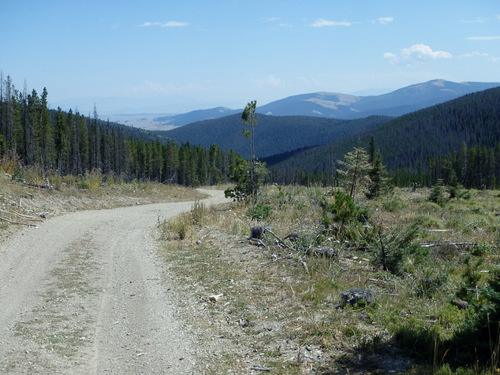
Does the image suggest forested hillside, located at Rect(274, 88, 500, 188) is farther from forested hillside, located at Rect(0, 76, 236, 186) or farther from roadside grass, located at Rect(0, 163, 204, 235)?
roadside grass, located at Rect(0, 163, 204, 235)

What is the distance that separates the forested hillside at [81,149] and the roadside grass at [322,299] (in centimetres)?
2765

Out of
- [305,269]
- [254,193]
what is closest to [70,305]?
[305,269]

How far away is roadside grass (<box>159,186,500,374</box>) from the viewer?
446 centimetres

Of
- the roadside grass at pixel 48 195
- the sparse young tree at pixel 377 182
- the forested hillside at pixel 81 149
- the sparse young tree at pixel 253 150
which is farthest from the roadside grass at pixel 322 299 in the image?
the forested hillside at pixel 81 149

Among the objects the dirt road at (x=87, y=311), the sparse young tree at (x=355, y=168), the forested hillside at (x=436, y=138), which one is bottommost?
the dirt road at (x=87, y=311)

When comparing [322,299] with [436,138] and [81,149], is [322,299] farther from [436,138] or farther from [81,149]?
[436,138]

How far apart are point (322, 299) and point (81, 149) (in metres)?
85.8

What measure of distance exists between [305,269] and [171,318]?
2865 mm

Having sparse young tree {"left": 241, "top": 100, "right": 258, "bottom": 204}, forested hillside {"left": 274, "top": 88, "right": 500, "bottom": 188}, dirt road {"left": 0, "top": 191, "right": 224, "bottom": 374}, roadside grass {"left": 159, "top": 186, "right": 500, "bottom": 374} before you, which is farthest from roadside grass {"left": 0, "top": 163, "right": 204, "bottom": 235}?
forested hillside {"left": 274, "top": 88, "right": 500, "bottom": 188}

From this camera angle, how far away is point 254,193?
17766 millimetres

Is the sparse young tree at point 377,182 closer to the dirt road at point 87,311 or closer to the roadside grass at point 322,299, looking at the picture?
the roadside grass at point 322,299

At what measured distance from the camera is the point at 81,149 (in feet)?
271

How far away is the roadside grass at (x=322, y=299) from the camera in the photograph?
4461mm

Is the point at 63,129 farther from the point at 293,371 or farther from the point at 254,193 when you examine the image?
the point at 293,371
